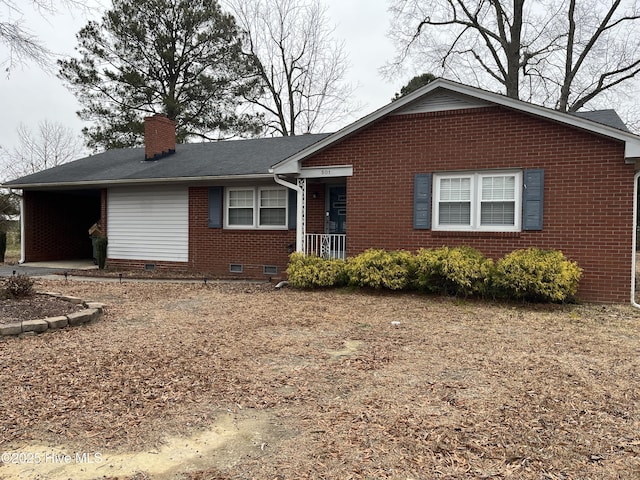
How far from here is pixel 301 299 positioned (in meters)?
8.82

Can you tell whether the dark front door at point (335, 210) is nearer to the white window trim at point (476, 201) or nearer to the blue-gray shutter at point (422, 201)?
the blue-gray shutter at point (422, 201)

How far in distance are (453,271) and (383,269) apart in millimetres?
1402

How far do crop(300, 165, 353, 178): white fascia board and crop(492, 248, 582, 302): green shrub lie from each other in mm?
3870

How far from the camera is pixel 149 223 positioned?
13805 mm

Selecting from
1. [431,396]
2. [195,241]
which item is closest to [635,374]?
[431,396]

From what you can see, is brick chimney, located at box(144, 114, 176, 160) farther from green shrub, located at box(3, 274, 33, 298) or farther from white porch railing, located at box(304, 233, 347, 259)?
green shrub, located at box(3, 274, 33, 298)

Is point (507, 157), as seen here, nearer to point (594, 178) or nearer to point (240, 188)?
point (594, 178)

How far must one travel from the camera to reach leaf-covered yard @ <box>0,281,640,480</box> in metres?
2.74

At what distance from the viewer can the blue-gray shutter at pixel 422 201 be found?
31.4ft

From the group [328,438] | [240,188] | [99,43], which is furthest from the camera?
[99,43]

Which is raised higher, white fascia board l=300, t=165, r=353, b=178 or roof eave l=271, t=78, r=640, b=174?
roof eave l=271, t=78, r=640, b=174

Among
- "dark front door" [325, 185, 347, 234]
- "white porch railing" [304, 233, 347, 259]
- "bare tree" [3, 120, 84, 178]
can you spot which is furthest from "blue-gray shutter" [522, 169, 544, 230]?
"bare tree" [3, 120, 84, 178]

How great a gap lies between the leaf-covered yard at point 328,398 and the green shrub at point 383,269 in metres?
2.16

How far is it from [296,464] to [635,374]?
11.5 ft
